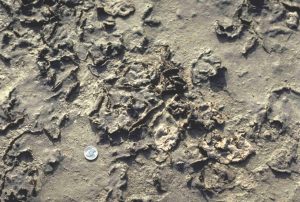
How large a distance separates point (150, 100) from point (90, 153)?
43cm

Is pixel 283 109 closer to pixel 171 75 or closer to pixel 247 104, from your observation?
pixel 247 104

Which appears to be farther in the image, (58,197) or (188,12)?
(188,12)

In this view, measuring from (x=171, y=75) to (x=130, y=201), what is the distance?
72 centimetres

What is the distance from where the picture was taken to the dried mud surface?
2.35m

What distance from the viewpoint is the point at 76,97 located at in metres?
2.51

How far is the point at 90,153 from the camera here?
7.91ft

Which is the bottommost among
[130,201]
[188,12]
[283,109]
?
[130,201]

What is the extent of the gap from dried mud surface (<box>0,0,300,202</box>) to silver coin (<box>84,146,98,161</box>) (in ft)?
0.08

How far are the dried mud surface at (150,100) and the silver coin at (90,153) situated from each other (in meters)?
0.02

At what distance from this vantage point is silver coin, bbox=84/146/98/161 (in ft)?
7.89

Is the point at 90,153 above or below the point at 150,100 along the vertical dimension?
below

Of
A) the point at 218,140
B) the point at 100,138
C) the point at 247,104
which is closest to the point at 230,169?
the point at 218,140

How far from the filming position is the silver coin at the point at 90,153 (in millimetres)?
2404

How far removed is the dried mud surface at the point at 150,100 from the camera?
2354 mm
